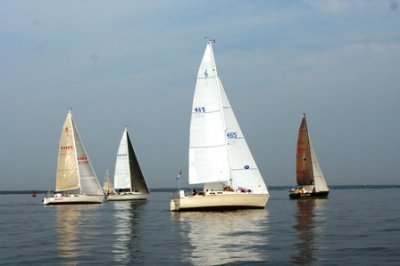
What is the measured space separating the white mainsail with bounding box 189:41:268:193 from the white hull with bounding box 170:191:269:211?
7.13 ft

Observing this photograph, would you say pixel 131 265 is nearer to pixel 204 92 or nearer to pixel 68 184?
pixel 204 92

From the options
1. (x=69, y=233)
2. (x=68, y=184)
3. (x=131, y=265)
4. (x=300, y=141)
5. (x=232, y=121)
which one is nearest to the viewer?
(x=131, y=265)

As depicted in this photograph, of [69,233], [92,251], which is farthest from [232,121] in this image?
[92,251]

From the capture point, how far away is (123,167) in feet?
273

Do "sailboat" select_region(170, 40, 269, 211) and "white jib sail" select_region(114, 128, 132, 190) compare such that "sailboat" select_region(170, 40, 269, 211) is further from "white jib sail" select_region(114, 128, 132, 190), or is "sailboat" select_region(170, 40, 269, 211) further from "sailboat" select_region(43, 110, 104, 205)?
"white jib sail" select_region(114, 128, 132, 190)

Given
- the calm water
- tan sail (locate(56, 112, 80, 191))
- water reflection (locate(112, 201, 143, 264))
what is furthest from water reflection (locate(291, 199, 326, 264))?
tan sail (locate(56, 112, 80, 191))

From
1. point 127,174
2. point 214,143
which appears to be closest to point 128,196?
point 127,174

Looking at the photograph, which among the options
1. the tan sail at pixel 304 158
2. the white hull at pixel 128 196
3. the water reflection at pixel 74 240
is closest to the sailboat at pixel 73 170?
the white hull at pixel 128 196

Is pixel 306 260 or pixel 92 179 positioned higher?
pixel 92 179

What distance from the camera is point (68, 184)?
246 feet

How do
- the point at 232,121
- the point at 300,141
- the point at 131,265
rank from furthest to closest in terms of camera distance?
the point at 300,141, the point at 232,121, the point at 131,265

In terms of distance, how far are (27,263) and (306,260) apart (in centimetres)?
969

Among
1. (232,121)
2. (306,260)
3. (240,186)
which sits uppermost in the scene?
(232,121)

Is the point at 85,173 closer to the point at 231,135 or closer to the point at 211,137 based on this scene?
the point at 211,137
